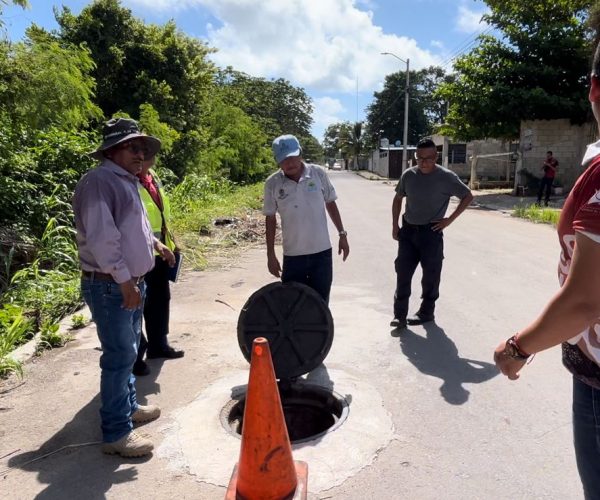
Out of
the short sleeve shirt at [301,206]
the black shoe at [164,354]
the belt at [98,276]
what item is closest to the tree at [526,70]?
the short sleeve shirt at [301,206]

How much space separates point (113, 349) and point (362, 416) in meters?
1.65

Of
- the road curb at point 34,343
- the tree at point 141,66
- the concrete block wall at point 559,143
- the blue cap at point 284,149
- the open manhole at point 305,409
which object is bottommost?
the open manhole at point 305,409

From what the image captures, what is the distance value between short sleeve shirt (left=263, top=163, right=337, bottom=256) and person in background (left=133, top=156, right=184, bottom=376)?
87 cm

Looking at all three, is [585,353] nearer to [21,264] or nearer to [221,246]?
[21,264]

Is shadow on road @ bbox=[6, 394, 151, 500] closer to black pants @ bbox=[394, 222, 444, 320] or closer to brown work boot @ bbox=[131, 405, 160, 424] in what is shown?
brown work boot @ bbox=[131, 405, 160, 424]

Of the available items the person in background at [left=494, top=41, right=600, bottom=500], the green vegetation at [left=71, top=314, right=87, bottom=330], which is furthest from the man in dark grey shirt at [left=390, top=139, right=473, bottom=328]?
the person in background at [left=494, top=41, right=600, bottom=500]

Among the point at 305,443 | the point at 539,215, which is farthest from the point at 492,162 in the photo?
the point at 305,443

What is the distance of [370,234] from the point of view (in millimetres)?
11164

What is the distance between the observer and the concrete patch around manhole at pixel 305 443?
286cm

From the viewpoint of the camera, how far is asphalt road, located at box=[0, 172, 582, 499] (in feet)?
9.04

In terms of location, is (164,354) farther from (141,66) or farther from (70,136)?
(141,66)

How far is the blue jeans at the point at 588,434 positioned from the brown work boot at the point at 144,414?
2643 mm

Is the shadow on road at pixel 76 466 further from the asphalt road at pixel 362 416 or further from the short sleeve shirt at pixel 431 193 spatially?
the short sleeve shirt at pixel 431 193

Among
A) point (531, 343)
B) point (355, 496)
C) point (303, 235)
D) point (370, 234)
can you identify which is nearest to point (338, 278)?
point (303, 235)
